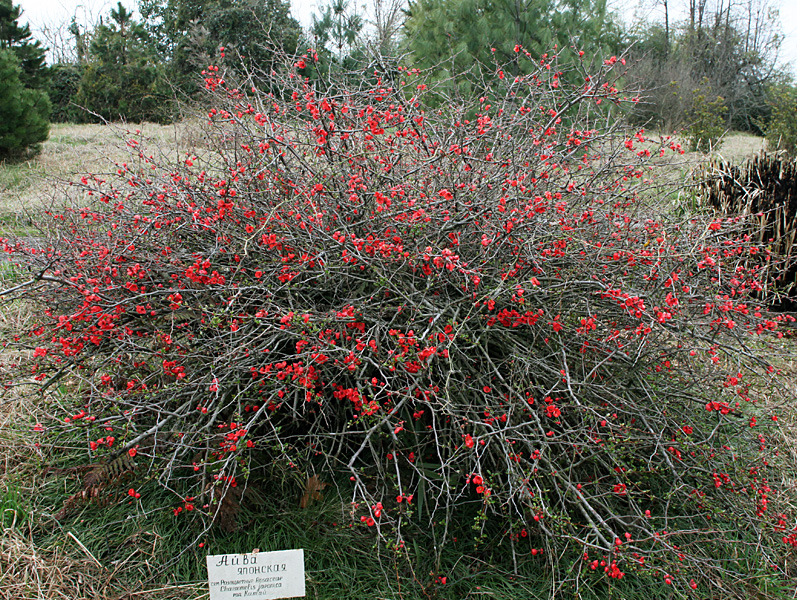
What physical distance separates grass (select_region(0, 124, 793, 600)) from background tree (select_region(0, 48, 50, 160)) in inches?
349

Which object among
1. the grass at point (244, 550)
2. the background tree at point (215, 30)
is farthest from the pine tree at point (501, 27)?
the grass at point (244, 550)

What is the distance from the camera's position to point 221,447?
2260 millimetres

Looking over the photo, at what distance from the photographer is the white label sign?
6.74ft

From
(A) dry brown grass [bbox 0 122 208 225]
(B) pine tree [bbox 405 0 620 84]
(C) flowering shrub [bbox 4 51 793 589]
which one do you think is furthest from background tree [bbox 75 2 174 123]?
(C) flowering shrub [bbox 4 51 793 589]

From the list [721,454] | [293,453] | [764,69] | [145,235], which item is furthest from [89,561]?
[764,69]

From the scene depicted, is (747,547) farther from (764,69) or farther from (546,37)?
(764,69)

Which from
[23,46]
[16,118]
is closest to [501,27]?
[16,118]

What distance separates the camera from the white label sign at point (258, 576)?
6.74 ft

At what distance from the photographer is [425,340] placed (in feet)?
A: 6.73

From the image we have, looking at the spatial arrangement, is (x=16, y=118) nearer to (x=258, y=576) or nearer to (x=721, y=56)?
(x=258, y=576)

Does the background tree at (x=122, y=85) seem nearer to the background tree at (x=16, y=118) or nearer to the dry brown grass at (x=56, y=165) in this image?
the dry brown grass at (x=56, y=165)

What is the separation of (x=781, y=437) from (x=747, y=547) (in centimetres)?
103

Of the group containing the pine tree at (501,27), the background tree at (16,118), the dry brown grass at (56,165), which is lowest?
the dry brown grass at (56,165)

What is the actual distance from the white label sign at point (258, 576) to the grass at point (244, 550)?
0.65 ft
